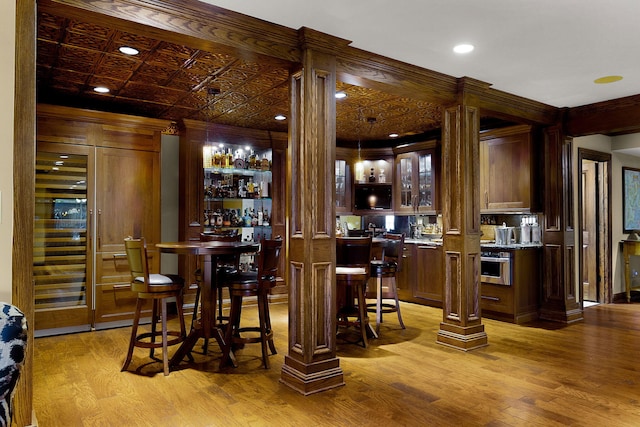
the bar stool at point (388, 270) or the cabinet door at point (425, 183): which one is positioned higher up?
the cabinet door at point (425, 183)

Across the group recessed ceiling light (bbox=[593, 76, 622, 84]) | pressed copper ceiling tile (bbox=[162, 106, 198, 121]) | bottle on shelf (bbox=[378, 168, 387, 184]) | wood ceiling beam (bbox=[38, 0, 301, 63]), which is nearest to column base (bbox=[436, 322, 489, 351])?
recessed ceiling light (bbox=[593, 76, 622, 84])

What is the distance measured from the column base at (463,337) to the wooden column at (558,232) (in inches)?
68.7

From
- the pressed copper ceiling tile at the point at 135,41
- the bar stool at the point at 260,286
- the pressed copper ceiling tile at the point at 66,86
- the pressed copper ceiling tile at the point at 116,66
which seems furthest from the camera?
the pressed copper ceiling tile at the point at 66,86

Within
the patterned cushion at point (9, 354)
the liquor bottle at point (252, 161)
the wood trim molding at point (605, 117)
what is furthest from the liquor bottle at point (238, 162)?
the patterned cushion at point (9, 354)

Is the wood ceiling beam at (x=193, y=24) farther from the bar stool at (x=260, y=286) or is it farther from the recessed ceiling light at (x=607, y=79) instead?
the recessed ceiling light at (x=607, y=79)

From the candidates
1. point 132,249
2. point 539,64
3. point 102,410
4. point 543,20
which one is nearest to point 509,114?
point 539,64

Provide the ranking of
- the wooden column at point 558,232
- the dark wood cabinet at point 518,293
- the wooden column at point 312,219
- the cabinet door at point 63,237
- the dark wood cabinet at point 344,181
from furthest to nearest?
the dark wood cabinet at point 344,181 < the wooden column at point 558,232 < the dark wood cabinet at point 518,293 < the cabinet door at point 63,237 < the wooden column at point 312,219

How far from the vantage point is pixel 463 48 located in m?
3.58

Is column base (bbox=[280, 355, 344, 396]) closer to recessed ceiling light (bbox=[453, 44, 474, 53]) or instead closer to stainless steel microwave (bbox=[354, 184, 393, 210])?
recessed ceiling light (bbox=[453, 44, 474, 53])

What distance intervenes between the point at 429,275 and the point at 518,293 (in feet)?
4.26

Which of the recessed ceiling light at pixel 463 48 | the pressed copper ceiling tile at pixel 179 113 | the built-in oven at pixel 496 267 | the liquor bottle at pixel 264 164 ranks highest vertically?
the recessed ceiling light at pixel 463 48

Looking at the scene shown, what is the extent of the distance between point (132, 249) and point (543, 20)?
352cm

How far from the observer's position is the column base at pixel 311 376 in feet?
10.2

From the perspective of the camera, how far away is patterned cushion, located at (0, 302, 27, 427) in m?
1.44
